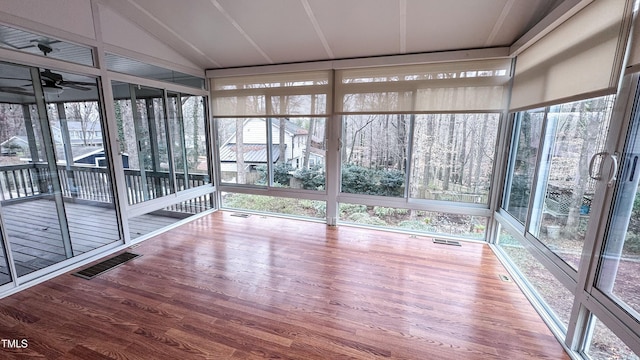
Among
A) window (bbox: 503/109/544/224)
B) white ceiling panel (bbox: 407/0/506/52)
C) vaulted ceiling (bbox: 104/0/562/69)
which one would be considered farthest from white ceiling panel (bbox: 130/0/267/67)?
window (bbox: 503/109/544/224)

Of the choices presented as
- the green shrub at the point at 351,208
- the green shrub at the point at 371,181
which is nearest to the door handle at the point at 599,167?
the green shrub at the point at 371,181

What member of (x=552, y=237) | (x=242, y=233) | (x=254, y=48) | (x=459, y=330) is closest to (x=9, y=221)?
(x=242, y=233)

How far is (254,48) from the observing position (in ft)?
10.9

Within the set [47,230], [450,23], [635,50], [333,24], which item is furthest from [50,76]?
[635,50]

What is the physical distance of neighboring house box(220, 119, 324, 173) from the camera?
4000 mm

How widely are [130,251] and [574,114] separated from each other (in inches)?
179

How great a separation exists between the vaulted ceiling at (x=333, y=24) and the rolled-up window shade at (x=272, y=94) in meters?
0.35

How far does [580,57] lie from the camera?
1.79 meters

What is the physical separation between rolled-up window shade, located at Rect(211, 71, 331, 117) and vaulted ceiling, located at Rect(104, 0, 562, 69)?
Result: 35 cm

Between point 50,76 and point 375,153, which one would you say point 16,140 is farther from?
point 375,153

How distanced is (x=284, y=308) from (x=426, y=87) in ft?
9.49

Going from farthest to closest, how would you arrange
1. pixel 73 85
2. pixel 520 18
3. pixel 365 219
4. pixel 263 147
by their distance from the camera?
pixel 263 147
pixel 365 219
pixel 73 85
pixel 520 18

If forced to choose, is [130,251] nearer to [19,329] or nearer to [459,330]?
[19,329]

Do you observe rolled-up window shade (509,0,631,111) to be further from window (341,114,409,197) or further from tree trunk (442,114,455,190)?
window (341,114,409,197)
